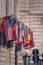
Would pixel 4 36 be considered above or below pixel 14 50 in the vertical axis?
above

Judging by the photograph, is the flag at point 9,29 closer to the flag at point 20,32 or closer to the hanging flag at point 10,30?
the hanging flag at point 10,30

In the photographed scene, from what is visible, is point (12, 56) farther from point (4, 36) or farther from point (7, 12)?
point (4, 36)

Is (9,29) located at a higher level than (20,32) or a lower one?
higher

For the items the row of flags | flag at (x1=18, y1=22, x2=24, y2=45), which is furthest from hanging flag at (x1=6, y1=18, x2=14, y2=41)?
flag at (x1=18, y1=22, x2=24, y2=45)

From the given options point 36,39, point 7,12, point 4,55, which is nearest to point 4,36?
point 4,55

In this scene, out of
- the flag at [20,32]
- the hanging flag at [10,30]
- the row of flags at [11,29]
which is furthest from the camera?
the flag at [20,32]

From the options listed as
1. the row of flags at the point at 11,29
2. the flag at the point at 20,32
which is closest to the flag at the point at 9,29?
the row of flags at the point at 11,29

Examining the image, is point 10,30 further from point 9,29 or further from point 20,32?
point 20,32

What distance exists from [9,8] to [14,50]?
1640mm

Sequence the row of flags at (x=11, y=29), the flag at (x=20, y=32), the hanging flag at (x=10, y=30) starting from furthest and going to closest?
the flag at (x=20, y=32), the hanging flag at (x=10, y=30), the row of flags at (x=11, y=29)

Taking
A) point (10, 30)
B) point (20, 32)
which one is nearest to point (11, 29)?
point (10, 30)

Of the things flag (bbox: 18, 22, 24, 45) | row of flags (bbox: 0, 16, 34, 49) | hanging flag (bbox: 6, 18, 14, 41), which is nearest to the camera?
row of flags (bbox: 0, 16, 34, 49)

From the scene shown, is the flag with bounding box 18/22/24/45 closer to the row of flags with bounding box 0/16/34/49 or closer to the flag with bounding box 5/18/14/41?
the row of flags with bounding box 0/16/34/49

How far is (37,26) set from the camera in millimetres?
20172
